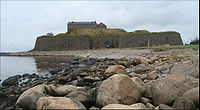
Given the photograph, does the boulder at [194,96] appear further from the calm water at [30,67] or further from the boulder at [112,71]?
the calm water at [30,67]

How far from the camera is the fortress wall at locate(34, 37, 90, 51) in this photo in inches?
1927

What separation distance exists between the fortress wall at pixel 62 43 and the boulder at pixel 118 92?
46.5 metres

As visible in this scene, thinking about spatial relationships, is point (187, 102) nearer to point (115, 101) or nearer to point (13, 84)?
point (115, 101)

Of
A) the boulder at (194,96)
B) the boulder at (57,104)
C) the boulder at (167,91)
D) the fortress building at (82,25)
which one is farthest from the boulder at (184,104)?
the fortress building at (82,25)

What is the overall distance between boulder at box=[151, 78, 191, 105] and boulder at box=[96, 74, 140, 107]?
0.40 metres

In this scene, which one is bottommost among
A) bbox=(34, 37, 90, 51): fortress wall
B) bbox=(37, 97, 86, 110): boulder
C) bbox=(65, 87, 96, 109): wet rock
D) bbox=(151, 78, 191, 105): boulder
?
bbox=(65, 87, 96, 109): wet rock

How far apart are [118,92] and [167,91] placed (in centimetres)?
88

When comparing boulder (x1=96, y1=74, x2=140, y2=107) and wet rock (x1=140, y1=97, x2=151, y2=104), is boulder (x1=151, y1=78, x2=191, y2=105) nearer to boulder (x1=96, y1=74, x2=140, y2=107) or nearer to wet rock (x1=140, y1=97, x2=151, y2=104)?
wet rock (x1=140, y1=97, x2=151, y2=104)

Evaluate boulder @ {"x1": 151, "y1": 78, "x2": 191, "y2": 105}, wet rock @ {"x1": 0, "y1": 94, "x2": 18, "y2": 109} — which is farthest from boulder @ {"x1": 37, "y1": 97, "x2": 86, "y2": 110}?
wet rock @ {"x1": 0, "y1": 94, "x2": 18, "y2": 109}

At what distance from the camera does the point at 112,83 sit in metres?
3.39

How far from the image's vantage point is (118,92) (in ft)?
10.7

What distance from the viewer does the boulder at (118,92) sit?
321cm

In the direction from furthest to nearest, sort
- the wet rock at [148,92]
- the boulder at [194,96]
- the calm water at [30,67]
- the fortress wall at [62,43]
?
the fortress wall at [62,43] → the calm water at [30,67] → the wet rock at [148,92] → the boulder at [194,96]

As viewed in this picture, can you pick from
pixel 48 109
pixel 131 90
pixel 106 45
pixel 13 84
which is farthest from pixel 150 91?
pixel 106 45
